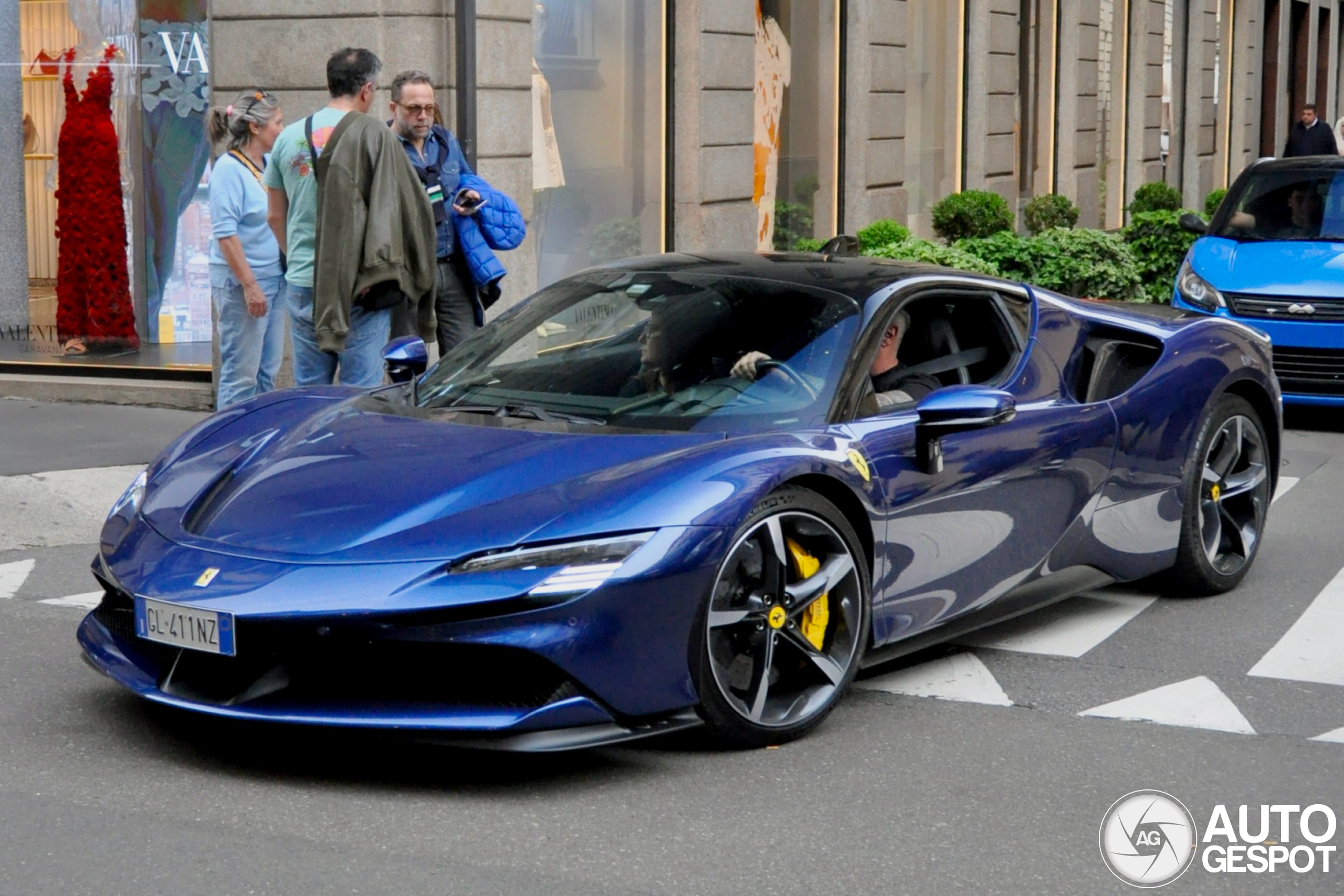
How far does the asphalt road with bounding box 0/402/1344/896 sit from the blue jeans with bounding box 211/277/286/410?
10.7ft

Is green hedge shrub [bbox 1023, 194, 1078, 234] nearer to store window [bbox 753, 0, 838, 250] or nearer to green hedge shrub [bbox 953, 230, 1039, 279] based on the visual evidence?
store window [bbox 753, 0, 838, 250]

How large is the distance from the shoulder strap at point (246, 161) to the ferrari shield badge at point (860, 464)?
16.1 feet

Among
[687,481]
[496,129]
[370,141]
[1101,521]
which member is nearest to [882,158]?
[496,129]

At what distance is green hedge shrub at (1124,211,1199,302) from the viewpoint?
14.4m

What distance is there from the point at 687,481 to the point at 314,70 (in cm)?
728

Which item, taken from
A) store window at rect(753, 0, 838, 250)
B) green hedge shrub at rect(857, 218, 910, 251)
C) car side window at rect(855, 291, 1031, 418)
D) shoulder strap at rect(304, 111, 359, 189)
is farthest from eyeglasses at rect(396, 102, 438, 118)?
store window at rect(753, 0, 838, 250)

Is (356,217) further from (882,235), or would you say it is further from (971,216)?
(971,216)

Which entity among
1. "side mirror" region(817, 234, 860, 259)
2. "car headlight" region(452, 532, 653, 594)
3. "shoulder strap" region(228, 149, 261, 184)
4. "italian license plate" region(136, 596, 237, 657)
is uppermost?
"shoulder strap" region(228, 149, 261, 184)

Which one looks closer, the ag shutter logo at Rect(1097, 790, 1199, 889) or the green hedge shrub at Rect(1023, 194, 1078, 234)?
the ag shutter logo at Rect(1097, 790, 1199, 889)

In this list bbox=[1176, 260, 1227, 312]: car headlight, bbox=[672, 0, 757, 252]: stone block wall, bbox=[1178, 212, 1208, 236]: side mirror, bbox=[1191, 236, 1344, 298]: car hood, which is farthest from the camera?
bbox=[672, 0, 757, 252]: stone block wall

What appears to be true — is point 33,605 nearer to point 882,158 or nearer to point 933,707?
point 933,707

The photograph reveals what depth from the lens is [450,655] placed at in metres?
4.16

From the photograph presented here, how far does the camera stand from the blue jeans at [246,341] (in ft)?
29.6

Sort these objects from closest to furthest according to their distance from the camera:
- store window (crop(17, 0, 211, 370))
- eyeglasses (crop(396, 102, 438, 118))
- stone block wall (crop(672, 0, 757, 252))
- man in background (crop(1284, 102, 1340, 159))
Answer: eyeglasses (crop(396, 102, 438, 118))
store window (crop(17, 0, 211, 370))
stone block wall (crop(672, 0, 757, 252))
man in background (crop(1284, 102, 1340, 159))
